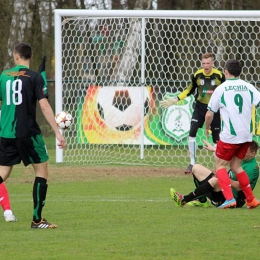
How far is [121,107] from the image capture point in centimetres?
1781

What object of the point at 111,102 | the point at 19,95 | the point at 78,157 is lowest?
the point at 78,157

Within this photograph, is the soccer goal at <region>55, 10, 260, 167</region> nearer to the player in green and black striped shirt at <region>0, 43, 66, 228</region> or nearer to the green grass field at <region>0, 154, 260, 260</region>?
the green grass field at <region>0, 154, 260, 260</region>

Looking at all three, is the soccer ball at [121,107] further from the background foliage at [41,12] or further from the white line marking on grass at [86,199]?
the background foliage at [41,12]

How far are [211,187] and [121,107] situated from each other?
8585mm

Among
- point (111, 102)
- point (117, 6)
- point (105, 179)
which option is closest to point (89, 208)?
point (105, 179)

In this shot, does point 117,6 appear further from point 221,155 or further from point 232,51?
point 221,155

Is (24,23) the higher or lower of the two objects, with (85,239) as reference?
higher

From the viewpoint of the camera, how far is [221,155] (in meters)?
9.44

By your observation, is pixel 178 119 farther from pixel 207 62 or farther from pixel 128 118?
pixel 207 62

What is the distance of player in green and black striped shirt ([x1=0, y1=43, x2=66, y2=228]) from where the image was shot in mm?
7785

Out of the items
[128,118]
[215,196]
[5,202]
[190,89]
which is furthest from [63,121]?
[128,118]

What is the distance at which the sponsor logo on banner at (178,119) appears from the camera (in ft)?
58.5

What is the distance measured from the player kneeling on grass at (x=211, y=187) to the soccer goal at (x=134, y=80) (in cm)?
657

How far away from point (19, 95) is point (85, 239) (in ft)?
5.25
